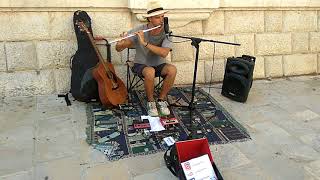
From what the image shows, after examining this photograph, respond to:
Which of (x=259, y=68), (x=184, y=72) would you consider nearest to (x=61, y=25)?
(x=184, y=72)

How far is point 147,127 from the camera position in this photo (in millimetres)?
3758

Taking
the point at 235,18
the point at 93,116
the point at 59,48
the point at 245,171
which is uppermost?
the point at 235,18

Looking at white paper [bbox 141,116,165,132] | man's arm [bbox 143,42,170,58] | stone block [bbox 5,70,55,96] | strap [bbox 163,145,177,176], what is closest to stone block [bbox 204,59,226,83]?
man's arm [bbox 143,42,170,58]

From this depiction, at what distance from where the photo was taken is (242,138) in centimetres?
361

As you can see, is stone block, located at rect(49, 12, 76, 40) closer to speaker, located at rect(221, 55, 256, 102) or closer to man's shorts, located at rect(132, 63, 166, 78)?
man's shorts, located at rect(132, 63, 166, 78)

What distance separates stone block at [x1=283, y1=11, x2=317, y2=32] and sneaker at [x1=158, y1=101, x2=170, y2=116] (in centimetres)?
255

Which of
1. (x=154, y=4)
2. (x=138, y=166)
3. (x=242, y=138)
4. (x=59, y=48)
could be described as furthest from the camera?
(x=59, y=48)

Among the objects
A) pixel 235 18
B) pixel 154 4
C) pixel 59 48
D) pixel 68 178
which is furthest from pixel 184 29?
pixel 68 178

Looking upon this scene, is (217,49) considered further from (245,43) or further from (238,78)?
(238,78)

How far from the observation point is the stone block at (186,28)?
4.98m

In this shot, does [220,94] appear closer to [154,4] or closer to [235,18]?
[235,18]

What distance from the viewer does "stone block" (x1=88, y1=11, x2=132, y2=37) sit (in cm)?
470

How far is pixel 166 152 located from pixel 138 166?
26 cm

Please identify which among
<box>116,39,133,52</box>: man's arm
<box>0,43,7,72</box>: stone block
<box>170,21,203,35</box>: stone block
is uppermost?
<box>170,21,203,35</box>: stone block
